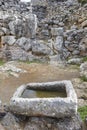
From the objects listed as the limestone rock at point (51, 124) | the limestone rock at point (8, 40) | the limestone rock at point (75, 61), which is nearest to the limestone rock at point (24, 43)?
the limestone rock at point (8, 40)

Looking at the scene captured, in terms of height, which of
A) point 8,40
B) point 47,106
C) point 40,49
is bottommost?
point 40,49

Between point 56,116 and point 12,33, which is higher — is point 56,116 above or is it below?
above

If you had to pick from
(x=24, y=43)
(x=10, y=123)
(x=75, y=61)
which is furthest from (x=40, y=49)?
(x=10, y=123)

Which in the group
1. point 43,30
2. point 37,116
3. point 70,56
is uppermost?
point 37,116

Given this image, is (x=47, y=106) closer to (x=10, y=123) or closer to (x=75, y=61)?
(x=10, y=123)

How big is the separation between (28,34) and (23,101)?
889 cm

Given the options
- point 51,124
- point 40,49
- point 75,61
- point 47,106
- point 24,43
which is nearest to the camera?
point 47,106

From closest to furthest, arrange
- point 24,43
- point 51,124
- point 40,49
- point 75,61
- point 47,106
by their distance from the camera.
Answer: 1. point 47,106
2. point 51,124
3. point 75,61
4. point 40,49
5. point 24,43

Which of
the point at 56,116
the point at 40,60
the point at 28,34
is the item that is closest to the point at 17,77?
the point at 40,60

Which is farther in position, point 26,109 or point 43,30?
point 43,30

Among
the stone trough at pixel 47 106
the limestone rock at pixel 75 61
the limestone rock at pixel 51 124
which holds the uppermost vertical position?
the stone trough at pixel 47 106

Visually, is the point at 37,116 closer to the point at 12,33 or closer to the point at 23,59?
the point at 23,59

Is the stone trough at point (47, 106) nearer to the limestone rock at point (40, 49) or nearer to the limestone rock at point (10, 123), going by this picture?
the limestone rock at point (10, 123)

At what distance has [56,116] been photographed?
4270 millimetres
